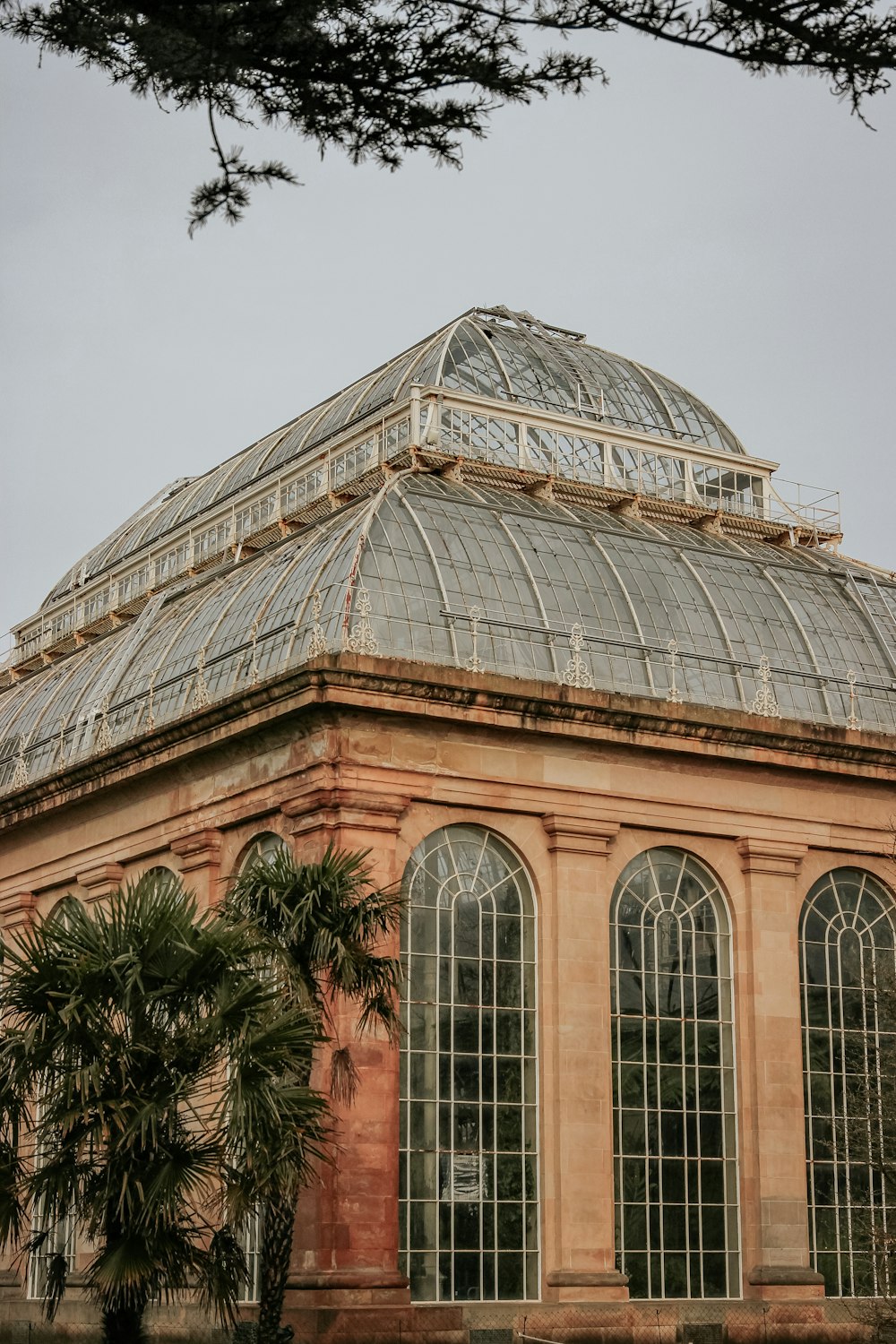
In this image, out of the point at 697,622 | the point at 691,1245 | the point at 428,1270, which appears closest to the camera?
the point at 428,1270

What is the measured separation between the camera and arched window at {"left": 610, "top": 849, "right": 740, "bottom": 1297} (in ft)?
138

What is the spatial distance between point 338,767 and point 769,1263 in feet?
44.6

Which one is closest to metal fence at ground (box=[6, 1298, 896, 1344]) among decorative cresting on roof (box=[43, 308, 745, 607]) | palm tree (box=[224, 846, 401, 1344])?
palm tree (box=[224, 846, 401, 1344])

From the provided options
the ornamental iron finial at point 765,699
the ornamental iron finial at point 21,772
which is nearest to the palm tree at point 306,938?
the ornamental iron finial at point 765,699

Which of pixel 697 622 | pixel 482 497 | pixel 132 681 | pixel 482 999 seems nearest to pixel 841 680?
pixel 697 622

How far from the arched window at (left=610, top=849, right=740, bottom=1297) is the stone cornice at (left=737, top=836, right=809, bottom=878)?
0.88 m

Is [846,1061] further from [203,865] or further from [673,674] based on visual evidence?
[203,865]

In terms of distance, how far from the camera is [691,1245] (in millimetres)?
42281

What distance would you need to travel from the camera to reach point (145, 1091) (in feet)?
96.0

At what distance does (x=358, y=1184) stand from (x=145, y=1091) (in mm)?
9853

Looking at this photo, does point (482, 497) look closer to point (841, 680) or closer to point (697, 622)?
point (697, 622)

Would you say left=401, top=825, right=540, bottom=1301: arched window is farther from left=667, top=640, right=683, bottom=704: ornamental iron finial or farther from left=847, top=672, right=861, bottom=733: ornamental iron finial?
left=847, top=672, right=861, bottom=733: ornamental iron finial

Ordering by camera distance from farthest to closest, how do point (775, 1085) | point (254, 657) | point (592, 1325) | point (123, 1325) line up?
1. point (254, 657)
2. point (775, 1085)
3. point (592, 1325)
4. point (123, 1325)

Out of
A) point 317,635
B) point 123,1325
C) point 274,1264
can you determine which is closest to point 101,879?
point 317,635
